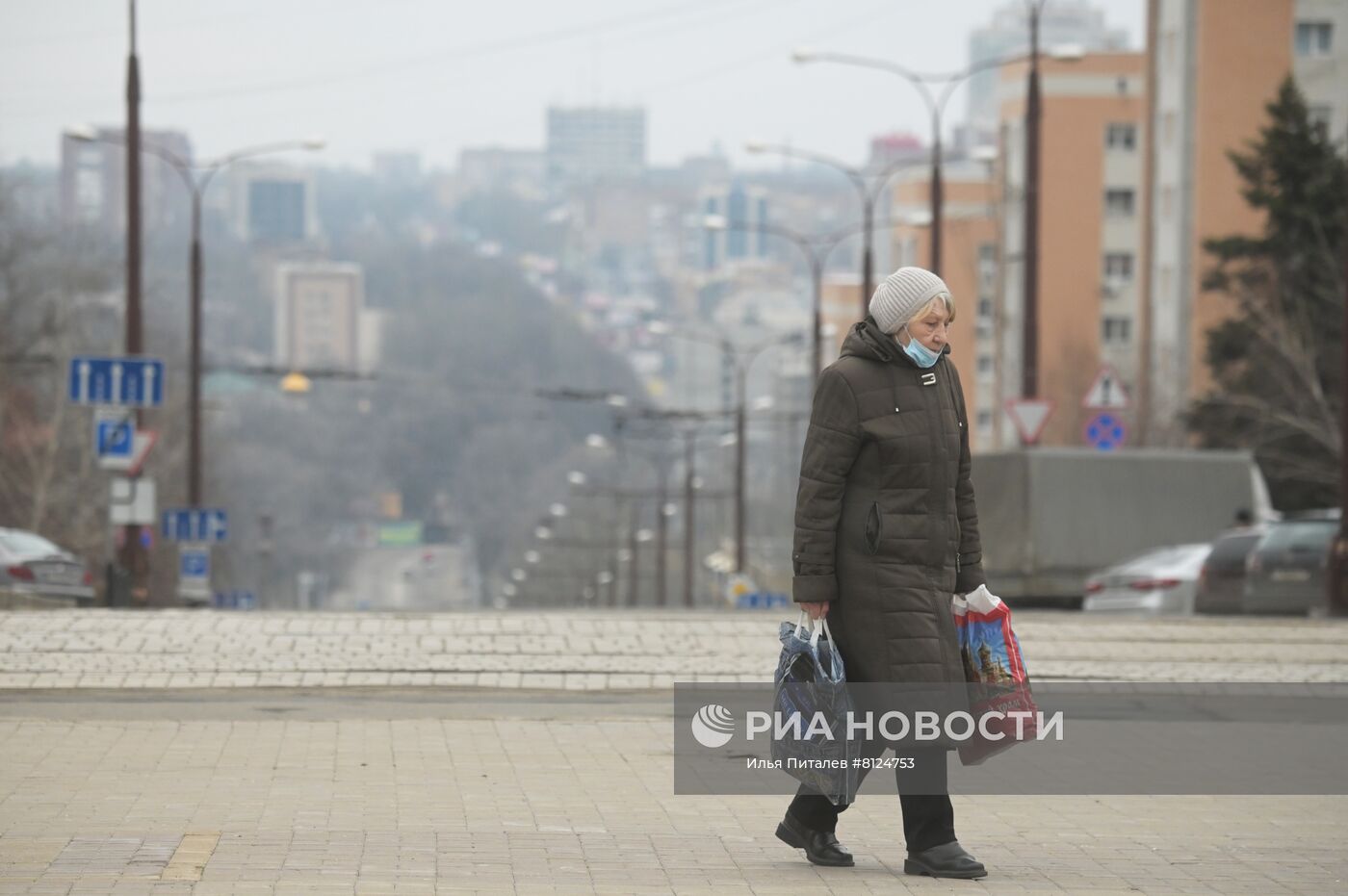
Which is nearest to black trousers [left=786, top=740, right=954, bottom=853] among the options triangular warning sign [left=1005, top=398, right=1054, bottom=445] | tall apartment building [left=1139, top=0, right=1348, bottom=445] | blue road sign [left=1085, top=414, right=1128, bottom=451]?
triangular warning sign [left=1005, top=398, right=1054, bottom=445]

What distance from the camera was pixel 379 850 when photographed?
7.90 m

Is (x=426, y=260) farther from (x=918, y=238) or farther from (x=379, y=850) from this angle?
(x=379, y=850)

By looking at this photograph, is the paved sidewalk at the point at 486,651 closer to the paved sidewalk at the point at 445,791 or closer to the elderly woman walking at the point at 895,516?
the paved sidewalk at the point at 445,791

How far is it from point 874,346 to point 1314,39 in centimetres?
7221

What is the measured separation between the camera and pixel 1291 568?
2656 cm

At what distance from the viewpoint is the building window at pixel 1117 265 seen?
101062 millimetres

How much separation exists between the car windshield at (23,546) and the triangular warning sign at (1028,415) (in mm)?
13354

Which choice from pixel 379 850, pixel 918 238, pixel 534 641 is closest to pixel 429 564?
pixel 918 238

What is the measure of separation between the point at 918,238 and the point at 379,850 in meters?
104

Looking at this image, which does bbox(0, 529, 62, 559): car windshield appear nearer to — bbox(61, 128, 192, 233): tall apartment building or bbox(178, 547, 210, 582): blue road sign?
bbox(178, 547, 210, 582): blue road sign

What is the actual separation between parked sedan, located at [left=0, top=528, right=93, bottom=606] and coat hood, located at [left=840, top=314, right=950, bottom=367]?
24.8m

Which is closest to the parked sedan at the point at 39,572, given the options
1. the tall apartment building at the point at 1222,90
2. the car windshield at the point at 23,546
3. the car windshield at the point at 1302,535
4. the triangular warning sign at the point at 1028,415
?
the car windshield at the point at 23,546

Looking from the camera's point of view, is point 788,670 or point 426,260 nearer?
point 788,670

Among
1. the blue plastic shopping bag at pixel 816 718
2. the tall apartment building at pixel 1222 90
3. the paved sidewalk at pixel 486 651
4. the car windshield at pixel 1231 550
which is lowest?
the car windshield at pixel 1231 550
